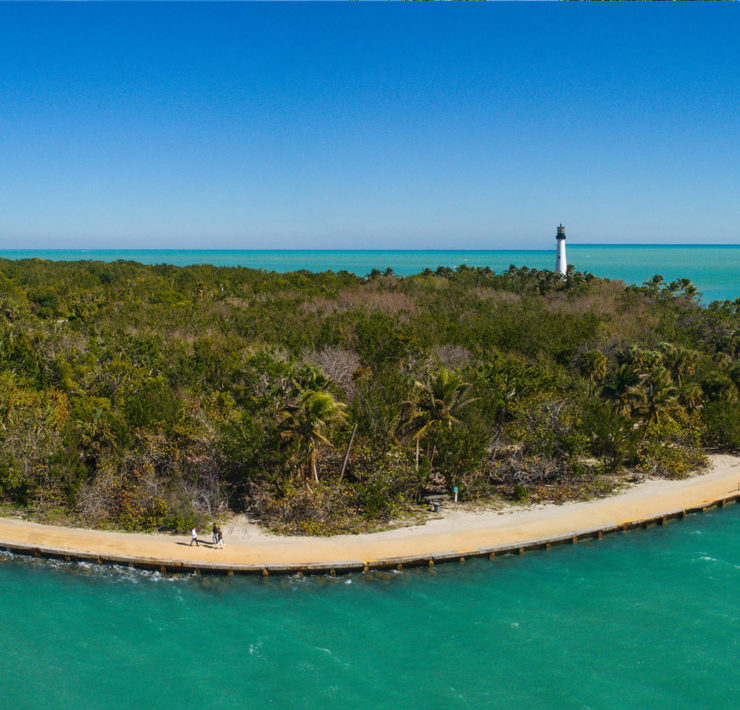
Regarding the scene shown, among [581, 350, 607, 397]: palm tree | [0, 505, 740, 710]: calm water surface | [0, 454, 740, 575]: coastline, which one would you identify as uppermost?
[581, 350, 607, 397]: palm tree

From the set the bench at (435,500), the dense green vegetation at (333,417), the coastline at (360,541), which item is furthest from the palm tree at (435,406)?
the coastline at (360,541)

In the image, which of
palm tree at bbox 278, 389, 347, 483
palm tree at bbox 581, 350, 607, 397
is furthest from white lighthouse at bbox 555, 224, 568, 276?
palm tree at bbox 278, 389, 347, 483

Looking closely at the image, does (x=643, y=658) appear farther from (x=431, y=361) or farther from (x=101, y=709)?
(x=431, y=361)

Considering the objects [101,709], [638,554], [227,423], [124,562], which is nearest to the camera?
[101,709]

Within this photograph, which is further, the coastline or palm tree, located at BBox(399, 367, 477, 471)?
palm tree, located at BBox(399, 367, 477, 471)

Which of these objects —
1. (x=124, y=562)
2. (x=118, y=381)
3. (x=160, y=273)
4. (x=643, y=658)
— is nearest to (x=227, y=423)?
(x=124, y=562)

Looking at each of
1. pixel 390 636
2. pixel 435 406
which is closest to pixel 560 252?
pixel 435 406

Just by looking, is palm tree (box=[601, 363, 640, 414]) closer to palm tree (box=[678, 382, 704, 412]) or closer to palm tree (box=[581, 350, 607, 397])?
palm tree (box=[678, 382, 704, 412])

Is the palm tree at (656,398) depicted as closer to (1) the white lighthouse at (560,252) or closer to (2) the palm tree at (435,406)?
(2) the palm tree at (435,406)
